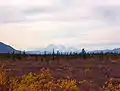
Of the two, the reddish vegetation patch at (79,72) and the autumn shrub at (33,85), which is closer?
the autumn shrub at (33,85)

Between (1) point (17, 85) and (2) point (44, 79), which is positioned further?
(2) point (44, 79)

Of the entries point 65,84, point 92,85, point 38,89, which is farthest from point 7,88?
point 92,85

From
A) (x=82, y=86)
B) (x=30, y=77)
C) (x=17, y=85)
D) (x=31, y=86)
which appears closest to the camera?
(x=31, y=86)

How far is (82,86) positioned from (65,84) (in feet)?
12.5

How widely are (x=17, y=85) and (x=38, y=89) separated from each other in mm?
1157

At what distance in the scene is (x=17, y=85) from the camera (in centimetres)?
1792

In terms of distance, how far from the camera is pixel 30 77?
19094mm

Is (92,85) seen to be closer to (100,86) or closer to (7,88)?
(100,86)

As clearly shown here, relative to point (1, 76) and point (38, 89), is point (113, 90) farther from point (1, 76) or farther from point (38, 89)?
point (1, 76)

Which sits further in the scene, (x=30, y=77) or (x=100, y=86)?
(x=100, y=86)

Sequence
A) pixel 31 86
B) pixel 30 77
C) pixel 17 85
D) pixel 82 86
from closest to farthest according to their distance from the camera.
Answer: pixel 31 86, pixel 17 85, pixel 30 77, pixel 82 86

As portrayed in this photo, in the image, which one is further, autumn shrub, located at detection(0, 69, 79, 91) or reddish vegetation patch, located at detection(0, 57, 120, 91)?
reddish vegetation patch, located at detection(0, 57, 120, 91)

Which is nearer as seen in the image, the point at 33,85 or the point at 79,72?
the point at 33,85

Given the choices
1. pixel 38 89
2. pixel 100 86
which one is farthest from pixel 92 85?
pixel 38 89
